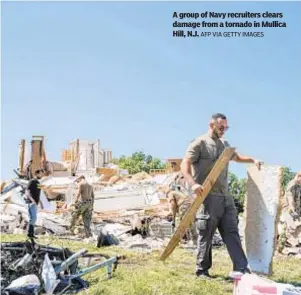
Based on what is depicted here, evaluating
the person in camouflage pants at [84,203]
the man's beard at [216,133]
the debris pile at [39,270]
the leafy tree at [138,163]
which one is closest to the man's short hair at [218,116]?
the man's beard at [216,133]

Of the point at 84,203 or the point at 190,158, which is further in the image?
the point at 84,203

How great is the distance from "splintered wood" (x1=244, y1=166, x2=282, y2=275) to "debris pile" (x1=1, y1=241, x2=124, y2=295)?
175 centimetres

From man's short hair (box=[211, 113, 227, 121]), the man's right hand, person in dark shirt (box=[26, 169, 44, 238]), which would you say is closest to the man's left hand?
man's short hair (box=[211, 113, 227, 121])

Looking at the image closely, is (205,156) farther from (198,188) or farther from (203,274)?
(203,274)

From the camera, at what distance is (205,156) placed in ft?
19.9

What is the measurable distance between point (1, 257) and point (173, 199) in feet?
27.8

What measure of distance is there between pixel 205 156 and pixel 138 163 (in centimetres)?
6164

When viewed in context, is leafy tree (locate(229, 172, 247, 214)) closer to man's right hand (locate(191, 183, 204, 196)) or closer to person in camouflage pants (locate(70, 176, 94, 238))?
man's right hand (locate(191, 183, 204, 196))

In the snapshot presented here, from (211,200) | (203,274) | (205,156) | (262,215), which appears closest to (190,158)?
(205,156)

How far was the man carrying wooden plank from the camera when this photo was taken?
588 centimetres

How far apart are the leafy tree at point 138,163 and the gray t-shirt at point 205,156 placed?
56455 millimetres

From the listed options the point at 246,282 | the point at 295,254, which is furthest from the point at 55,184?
A: the point at 246,282

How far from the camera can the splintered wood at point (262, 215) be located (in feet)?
20.4

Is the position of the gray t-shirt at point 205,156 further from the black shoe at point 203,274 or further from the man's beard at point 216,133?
the black shoe at point 203,274
